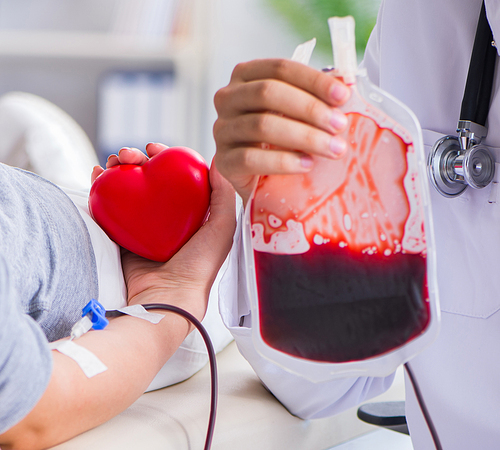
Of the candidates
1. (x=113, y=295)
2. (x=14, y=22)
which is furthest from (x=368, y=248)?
(x=14, y=22)

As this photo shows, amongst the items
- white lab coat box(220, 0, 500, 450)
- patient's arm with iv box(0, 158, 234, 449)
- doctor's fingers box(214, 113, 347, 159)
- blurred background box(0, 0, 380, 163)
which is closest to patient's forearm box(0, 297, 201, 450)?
patient's arm with iv box(0, 158, 234, 449)

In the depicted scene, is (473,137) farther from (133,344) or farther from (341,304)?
(133,344)

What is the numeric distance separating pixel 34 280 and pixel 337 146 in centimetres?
31

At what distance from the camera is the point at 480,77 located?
20.6 inches

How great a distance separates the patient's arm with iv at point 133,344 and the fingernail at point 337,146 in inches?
10.8

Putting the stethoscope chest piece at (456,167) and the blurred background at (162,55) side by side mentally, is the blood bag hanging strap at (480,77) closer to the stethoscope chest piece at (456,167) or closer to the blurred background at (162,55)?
the stethoscope chest piece at (456,167)

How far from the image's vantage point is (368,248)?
0.38 meters

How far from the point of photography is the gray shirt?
337mm

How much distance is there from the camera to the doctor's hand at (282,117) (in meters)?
0.36

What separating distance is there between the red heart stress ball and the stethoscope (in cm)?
29

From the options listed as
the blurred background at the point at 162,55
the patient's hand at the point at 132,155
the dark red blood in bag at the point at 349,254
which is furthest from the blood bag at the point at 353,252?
the blurred background at the point at 162,55

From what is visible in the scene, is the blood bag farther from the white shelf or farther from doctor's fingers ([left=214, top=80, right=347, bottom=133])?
the white shelf

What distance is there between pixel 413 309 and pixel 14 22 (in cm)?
236

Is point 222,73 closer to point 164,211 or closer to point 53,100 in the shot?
point 53,100
